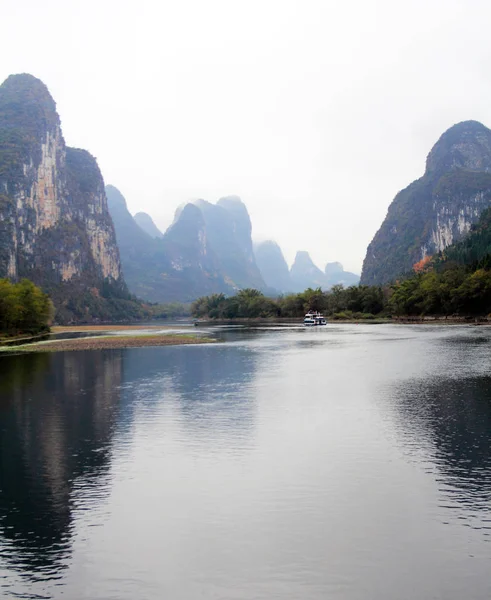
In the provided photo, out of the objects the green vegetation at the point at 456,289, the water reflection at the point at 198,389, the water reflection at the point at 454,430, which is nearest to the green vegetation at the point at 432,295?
the green vegetation at the point at 456,289

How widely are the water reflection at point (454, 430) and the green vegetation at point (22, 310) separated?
2964 inches

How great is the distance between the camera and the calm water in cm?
1216

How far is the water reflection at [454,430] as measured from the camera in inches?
677

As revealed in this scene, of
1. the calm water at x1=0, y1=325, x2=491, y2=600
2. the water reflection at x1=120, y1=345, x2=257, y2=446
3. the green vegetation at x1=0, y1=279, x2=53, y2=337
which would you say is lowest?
the calm water at x1=0, y1=325, x2=491, y2=600

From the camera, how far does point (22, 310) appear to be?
99.2 meters

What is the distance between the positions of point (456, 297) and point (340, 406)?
329ft

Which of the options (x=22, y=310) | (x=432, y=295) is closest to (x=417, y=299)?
(x=432, y=295)

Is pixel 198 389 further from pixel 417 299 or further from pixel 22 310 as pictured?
pixel 417 299

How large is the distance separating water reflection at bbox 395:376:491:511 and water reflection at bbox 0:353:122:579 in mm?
10601

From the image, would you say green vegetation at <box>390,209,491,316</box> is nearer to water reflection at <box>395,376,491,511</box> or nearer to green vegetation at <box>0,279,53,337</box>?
green vegetation at <box>0,279,53,337</box>

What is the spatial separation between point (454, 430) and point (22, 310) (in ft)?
290

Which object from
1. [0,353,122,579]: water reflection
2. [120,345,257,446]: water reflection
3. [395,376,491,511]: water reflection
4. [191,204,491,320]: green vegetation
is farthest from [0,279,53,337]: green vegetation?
[191,204,491,320]: green vegetation

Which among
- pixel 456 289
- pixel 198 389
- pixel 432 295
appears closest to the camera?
pixel 198 389

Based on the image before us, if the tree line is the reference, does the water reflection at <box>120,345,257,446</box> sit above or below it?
below
